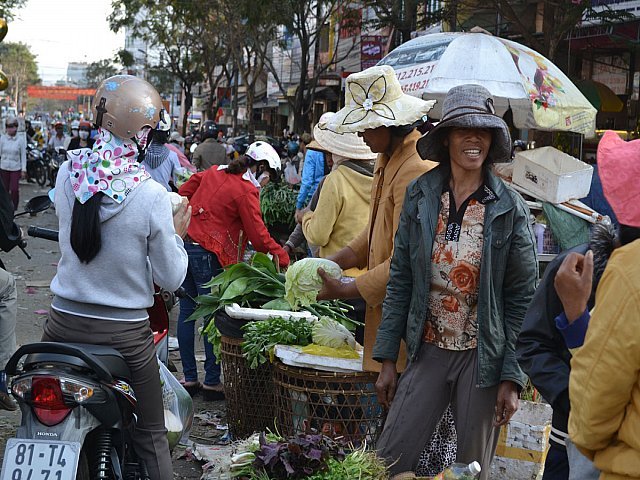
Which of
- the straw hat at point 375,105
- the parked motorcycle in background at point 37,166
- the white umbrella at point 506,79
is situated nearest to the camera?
the straw hat at point 375,105

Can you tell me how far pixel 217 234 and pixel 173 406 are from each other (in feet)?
8.26

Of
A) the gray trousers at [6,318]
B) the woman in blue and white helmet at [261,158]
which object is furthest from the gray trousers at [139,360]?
the woman in blue and white helmet at [261,158]

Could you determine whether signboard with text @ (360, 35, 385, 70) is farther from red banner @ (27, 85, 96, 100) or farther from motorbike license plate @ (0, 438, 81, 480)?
red banner @ (27, 85, 96, 100)

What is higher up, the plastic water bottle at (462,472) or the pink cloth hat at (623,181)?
the pink cloth hat at (623,181)

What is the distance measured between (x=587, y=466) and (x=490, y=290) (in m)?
1.13

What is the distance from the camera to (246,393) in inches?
224

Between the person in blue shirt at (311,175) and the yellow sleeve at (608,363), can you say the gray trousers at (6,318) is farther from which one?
the person in blue shirt at (311,175)

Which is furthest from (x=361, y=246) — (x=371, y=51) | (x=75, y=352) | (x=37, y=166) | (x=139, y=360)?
(x=37, y=166)

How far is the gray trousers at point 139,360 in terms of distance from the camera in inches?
150

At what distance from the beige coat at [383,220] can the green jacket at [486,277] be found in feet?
0.79

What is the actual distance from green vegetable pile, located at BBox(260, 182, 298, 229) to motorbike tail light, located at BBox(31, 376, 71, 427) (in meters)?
9.24

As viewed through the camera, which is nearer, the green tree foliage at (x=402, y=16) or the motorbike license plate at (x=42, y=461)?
the motorbike license plate at (x=42, y=461)

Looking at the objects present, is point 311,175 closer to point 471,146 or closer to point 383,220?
point 383,220

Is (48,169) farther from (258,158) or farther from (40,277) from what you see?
(258,158)
